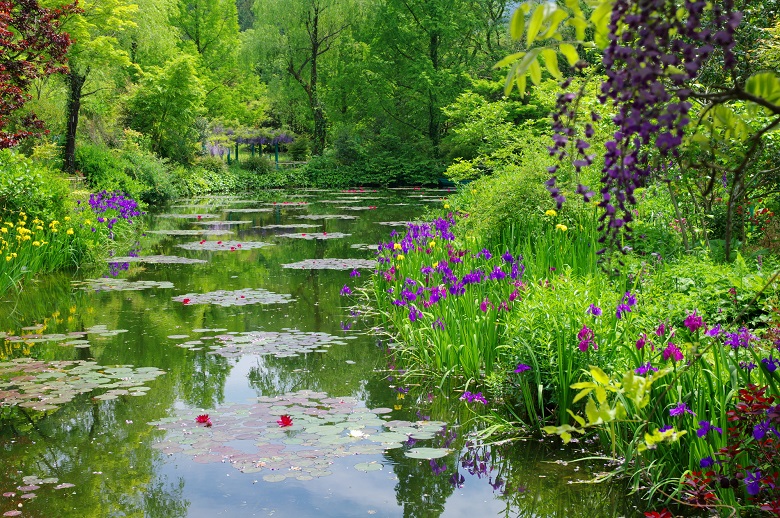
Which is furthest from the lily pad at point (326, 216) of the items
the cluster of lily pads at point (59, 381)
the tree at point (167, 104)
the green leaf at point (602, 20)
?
the green leaf at point (602, 20)

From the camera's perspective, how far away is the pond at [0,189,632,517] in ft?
10.8

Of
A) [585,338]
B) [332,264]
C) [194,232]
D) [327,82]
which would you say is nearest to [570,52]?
[585,338]

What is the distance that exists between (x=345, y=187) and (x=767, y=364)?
29.8 meters

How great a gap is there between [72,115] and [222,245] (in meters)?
8.83

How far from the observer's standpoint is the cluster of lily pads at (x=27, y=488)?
3127mm

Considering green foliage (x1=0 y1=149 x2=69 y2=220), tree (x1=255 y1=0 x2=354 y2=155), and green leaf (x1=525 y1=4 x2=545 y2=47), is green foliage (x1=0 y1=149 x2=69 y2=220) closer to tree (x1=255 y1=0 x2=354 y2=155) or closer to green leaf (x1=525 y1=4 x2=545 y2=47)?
green leaf (x1=525 y1=4 x2=545 y2=47)

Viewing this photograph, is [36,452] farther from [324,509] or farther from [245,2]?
[245,2]

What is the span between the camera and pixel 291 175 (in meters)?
32.9

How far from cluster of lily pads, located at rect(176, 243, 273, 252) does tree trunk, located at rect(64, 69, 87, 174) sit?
749 cm

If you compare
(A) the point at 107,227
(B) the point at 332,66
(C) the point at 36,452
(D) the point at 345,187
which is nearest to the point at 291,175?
(D) the point at 345,187

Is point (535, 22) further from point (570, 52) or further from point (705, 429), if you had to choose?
point (705, 429)

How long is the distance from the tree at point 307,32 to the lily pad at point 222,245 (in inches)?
988

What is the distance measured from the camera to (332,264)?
990 cm

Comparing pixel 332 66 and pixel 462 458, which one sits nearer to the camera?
pixel 462 458
